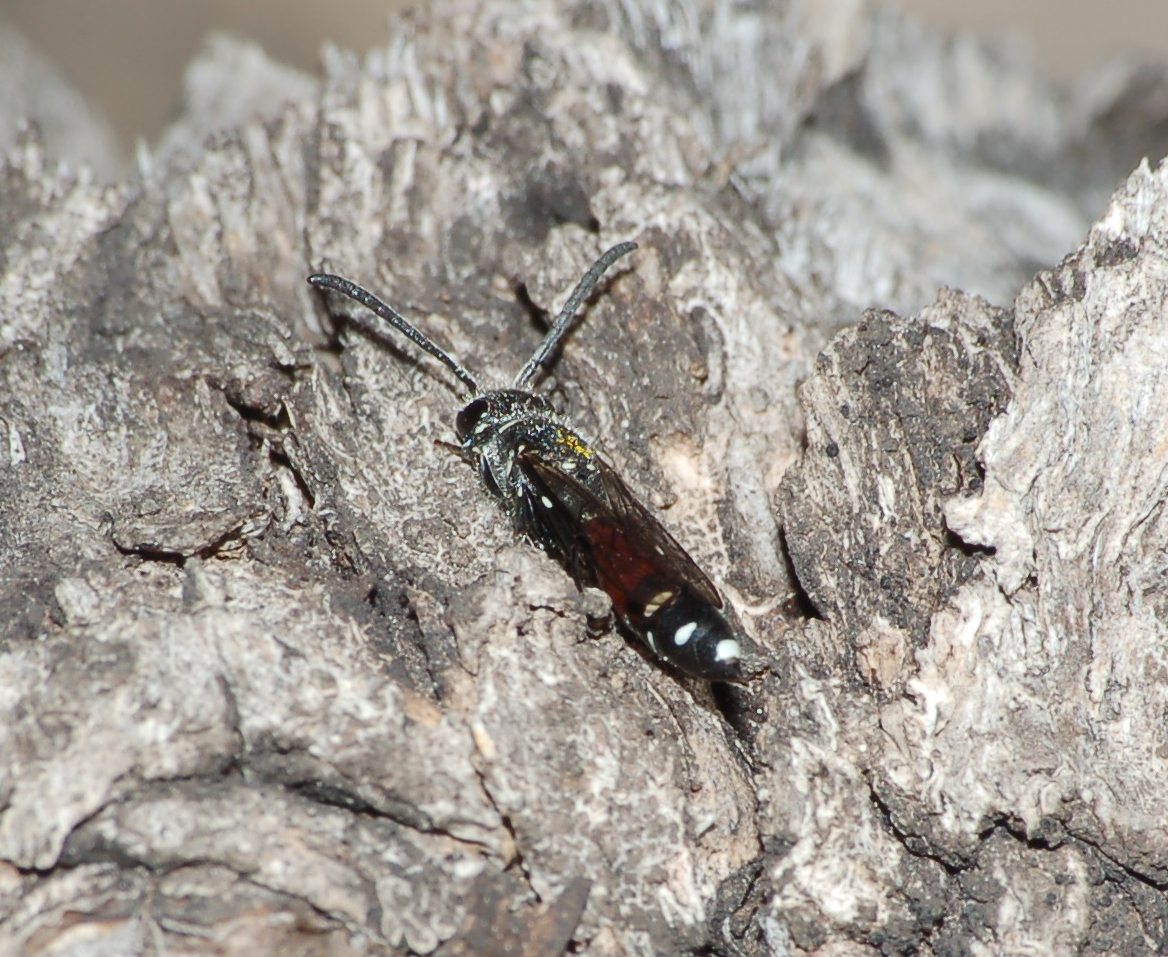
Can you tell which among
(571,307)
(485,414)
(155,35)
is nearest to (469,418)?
(485,414)

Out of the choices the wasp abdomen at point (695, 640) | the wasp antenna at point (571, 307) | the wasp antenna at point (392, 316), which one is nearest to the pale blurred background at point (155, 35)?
the wasp antenna at point (392, 316)

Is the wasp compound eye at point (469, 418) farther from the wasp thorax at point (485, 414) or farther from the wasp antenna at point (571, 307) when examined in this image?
the wasp antenna at point (571, 307)

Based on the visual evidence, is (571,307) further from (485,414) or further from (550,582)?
(550,582)

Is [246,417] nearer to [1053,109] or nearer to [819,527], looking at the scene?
[819,527]

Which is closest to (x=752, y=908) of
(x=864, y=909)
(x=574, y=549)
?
(x=864, y=909)

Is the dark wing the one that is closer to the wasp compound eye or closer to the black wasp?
the black wasp

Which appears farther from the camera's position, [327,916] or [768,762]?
[768,762]
